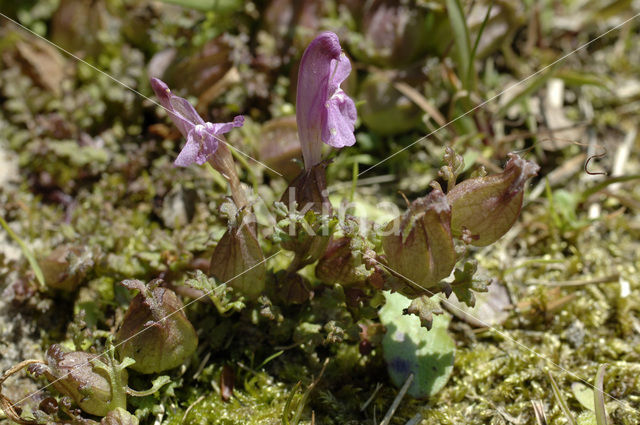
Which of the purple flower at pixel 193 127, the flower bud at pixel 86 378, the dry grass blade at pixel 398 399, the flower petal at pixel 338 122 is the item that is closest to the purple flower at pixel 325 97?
the flower petal at pixel 338 122

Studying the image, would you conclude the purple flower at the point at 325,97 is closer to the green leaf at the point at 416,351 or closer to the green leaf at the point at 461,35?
the green leaf at the point at 416,351

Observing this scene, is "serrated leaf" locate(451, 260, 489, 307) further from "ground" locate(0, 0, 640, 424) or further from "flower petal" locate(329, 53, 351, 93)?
"flower petal" locate(329, 53, 351, 93)

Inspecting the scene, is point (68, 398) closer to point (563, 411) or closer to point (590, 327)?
point (563, 411)

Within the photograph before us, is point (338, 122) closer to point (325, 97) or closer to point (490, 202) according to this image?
point (325, 97)

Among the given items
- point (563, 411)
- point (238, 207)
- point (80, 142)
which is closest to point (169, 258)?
point (238, 207)

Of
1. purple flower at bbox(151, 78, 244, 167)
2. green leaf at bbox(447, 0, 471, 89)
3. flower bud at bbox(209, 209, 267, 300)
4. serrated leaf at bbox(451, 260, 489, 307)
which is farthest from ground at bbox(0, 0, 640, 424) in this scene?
purple flower at bbox(151, 78, 244, 167)

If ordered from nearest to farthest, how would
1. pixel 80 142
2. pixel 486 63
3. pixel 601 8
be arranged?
pixel 80 142 < pixel 486 63 < pixel 601 8
